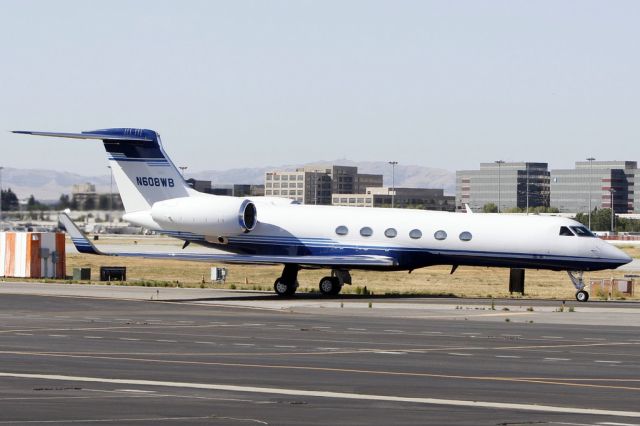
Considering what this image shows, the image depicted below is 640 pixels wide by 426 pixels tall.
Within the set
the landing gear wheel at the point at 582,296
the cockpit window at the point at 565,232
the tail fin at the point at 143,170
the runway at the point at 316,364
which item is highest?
the tail fin at the point at 143,170

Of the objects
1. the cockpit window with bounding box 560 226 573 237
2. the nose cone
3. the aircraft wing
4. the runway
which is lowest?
the runway

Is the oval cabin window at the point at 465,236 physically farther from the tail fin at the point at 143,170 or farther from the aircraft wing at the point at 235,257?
the tail fin at the point at 143,170

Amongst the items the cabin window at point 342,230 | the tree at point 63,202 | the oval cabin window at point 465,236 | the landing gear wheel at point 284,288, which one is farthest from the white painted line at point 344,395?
the tree at point 63,202

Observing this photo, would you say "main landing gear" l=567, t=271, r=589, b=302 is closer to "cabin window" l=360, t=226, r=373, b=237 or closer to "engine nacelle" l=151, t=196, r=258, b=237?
"cabin window" l=360, t=226, r=373, b=237

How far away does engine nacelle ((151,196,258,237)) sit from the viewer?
48.4 meters

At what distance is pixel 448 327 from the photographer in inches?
1342

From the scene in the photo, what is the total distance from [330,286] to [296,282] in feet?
5.07

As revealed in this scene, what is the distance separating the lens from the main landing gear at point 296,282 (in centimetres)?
4841

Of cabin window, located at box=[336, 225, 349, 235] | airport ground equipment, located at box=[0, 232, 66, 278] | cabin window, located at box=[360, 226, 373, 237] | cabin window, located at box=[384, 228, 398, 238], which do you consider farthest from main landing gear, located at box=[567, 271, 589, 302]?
airport ground equipment, located at box=[0, 232, 66, 278]

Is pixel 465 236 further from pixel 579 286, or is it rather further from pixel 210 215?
pixel 210 215

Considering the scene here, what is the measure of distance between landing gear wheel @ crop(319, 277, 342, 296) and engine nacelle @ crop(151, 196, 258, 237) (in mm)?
3574

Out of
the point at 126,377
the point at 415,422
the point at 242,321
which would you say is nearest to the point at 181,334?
the point at 242,321

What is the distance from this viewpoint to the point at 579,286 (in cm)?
4606

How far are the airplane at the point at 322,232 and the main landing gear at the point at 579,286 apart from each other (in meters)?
0.04
